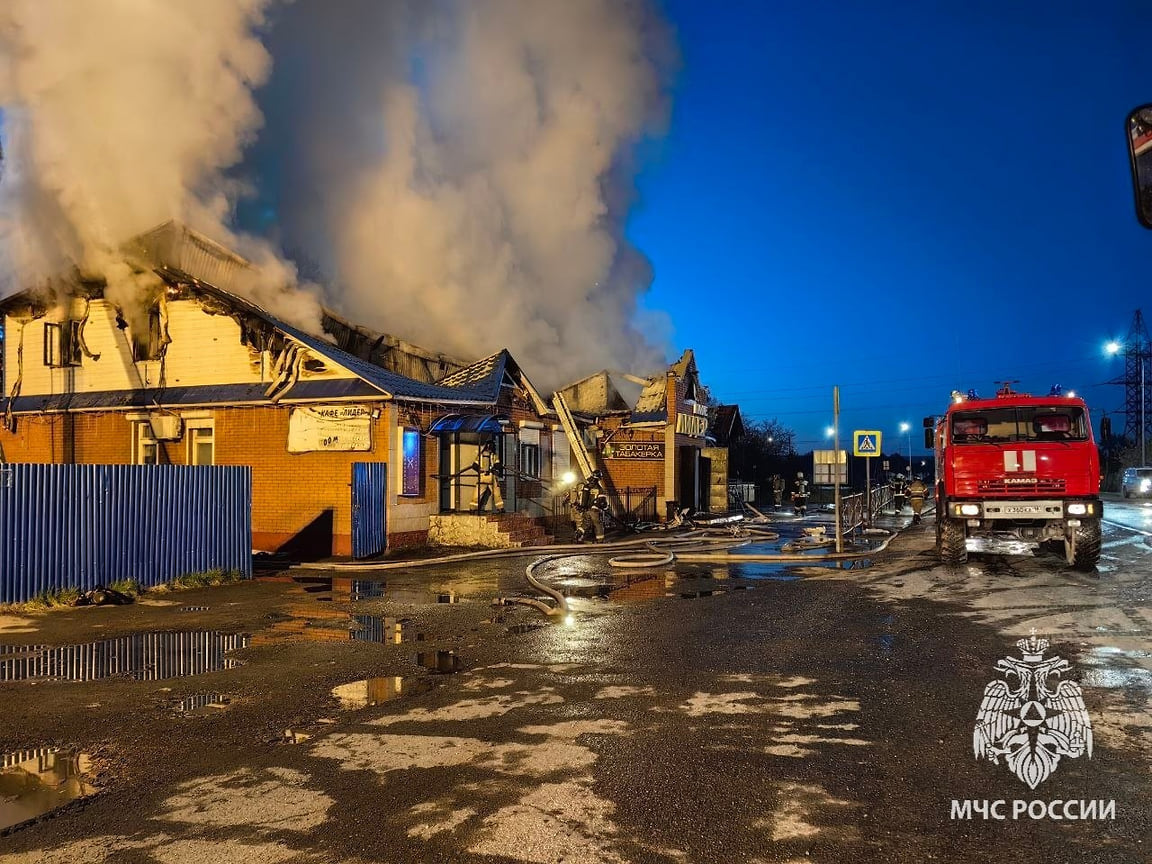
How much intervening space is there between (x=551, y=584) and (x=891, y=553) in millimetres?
7861

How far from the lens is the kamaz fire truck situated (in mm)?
13062

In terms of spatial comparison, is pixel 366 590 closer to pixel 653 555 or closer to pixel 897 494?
pixel 653 555

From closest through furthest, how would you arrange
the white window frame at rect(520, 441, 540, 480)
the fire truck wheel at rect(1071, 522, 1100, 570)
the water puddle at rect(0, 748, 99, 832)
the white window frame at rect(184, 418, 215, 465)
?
the water puddle at rect(0, 748, 99, 832) < the fire truck wheel at rect(1071, 522, 1100, 570) < the white window frame at rect(184, 418, 215, 465) < the white window frame at rect(520, 441, 540, 480)

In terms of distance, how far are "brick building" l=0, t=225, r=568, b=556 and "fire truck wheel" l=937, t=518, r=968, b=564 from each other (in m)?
8.66

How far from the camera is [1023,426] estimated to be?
1367cm

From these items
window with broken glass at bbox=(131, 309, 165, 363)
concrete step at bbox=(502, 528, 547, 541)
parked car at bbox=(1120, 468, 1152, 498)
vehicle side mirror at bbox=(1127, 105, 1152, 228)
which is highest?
window with broken glass at bbox=(131, 309, 165, 363)

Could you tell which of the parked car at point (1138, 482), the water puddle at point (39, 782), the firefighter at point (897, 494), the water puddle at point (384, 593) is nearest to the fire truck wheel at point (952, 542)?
the water puddle at point (384, 593)

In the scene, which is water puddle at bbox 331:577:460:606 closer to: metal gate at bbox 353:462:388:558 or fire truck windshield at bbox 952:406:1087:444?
metal gate at bbox 353:462:388:558

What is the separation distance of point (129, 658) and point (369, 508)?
8.49 metres

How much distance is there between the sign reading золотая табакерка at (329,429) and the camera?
16.9 metres

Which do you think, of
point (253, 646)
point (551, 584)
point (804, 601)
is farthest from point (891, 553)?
point (253, 646)

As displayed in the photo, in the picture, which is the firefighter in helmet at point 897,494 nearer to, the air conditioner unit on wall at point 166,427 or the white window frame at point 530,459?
the white window frame at point 530,459

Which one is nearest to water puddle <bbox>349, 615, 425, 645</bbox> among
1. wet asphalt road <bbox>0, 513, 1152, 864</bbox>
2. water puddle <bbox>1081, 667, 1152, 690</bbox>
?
wet asphalt road <bbox>0, 513, 1152, 864</bbox>

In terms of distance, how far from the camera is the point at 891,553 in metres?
16.5
